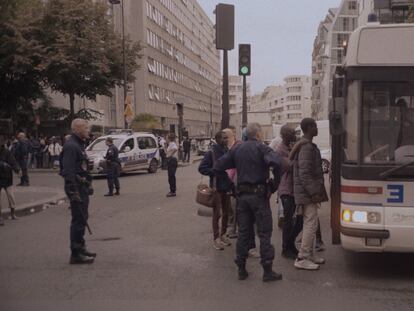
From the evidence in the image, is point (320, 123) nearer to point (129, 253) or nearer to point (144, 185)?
point (144, 185)

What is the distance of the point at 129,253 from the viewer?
832 centimetres

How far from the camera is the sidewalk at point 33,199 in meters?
13.0

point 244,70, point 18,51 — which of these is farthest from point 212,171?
point 18,51

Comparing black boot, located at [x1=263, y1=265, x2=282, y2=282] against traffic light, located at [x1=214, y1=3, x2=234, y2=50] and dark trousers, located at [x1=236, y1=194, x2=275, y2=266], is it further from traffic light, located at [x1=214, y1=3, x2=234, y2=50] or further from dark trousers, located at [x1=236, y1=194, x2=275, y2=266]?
traffic light, located at [x1=214, y1=3, x2=234, y2=50]

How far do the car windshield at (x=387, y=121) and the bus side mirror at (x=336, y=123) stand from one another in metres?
0.28

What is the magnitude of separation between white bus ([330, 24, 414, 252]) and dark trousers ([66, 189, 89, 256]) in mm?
3408

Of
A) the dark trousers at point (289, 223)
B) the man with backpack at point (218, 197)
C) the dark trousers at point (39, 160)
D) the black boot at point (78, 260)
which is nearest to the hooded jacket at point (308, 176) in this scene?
the dark trousers at point (289, 223)

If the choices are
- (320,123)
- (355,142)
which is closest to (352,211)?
(355,142)

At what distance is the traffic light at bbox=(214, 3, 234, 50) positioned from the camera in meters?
11.4

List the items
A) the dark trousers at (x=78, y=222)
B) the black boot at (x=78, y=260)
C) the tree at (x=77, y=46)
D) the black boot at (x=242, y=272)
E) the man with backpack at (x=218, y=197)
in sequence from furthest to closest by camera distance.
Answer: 1. the tree at (x=77, y=46)
2. the man with backpack at (x=218, y=197)
3. the black boot at (x=78, y=260)
4. the dark trousers at (x=78, y=222)
5. the black boot at (x=242, y=272)

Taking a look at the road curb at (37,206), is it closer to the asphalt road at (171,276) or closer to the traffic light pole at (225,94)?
the asphalt road at (171,276)

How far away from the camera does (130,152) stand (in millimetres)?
23328

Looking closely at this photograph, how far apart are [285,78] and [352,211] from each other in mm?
172744

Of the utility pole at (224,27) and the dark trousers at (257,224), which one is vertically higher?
the utility pole at (224,27)
